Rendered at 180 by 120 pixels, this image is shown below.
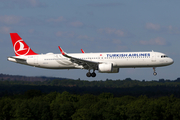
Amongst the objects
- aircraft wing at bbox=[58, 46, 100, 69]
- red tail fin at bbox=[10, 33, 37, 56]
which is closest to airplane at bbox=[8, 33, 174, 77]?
aircraft wing at bbox=[58, 46, 100, 69]

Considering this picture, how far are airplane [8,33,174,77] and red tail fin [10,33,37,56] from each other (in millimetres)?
1080

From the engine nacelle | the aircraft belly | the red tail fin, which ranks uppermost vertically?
the red tail fin

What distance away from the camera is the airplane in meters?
63.2

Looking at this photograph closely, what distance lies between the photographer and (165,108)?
131 meters

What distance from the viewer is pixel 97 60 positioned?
65188mm

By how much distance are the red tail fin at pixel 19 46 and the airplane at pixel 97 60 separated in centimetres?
108

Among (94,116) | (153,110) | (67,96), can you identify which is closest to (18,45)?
(94,116)

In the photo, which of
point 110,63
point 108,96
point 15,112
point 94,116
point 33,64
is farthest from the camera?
point 108,96

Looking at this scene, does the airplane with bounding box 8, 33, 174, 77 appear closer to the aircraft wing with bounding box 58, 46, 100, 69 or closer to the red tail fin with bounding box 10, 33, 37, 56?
the aircraft wing with bounding box 58, 46, 100, 69

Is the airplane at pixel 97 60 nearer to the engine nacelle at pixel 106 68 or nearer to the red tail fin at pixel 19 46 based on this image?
the engine nacelle at pixel 106 68

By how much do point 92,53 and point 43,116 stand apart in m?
60.8

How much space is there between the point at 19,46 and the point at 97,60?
1967 centimetres

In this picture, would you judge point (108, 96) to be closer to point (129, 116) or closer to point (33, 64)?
point (129, 116)

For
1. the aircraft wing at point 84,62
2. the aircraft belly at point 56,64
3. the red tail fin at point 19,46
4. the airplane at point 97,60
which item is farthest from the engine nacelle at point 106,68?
the red tail fin at point 19,46
